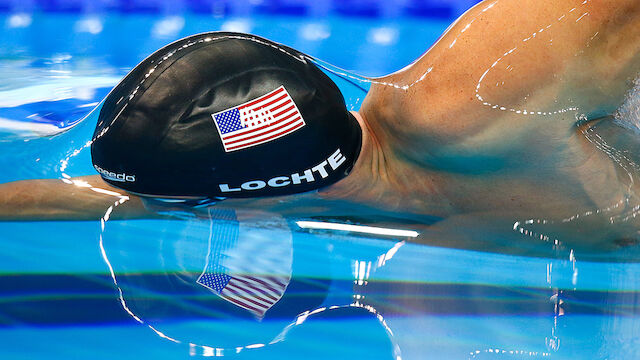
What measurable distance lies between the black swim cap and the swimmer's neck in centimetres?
8

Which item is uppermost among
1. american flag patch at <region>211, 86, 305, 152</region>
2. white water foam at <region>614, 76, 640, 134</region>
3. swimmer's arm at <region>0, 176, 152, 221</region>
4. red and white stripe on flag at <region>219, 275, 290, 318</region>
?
white water foam at <region>614, 76, 640, 134</region>

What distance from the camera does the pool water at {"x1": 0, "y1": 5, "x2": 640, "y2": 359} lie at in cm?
120

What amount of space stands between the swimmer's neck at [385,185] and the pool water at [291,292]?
0.06 meters

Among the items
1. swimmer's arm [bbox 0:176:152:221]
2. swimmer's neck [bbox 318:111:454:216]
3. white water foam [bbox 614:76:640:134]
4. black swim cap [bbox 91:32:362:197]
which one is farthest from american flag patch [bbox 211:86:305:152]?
white water foam [bbox 614:76:640:134]

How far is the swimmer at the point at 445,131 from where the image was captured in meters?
1.25

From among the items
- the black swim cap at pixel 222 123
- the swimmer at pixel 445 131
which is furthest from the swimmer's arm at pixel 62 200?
the black swim cap at pixel 222 123

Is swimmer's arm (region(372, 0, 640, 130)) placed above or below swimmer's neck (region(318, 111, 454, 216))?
above

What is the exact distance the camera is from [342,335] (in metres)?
1.23

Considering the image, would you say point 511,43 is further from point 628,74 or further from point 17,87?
point 17,87

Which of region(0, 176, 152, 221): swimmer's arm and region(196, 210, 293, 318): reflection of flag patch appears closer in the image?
region(196, 210, 293, 318): reflection of flag patch

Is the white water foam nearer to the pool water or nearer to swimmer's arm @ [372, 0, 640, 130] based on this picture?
swimmer's arm @ [372, 0, 640, 130]

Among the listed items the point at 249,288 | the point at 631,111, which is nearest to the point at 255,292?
the point at 249,288

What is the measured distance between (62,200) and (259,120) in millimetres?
574

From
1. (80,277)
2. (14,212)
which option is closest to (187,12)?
(14,212)
